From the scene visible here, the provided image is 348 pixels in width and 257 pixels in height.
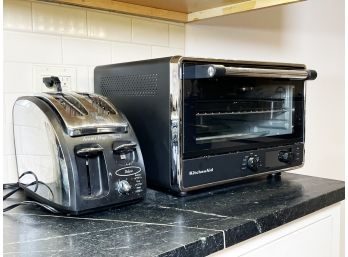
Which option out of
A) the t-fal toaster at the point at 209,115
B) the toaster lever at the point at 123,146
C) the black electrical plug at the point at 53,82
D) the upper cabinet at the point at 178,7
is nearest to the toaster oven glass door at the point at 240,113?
the t-fal toaster at the point at 209,115

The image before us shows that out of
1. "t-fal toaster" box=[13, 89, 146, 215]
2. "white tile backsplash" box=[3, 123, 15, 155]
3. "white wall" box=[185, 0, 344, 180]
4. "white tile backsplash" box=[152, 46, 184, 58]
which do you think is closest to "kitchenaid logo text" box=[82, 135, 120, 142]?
"t-fal toaster" box=[13, 89, 146, 215]

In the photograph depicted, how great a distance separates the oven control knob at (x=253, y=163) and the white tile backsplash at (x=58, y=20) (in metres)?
0.60

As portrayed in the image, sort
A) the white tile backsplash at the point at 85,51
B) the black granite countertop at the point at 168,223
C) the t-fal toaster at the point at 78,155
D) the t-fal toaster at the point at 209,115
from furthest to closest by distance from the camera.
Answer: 1. the white tile backsplash at the point at 85,51
2. the t-fal toaster at the point at 209,115
3. the t-fal toaster at the point at 78,155
4. the black granite countertop at the point at 168,223

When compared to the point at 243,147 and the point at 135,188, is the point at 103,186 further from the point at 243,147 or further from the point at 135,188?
the point at 243,147

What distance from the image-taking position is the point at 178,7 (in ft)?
4.39

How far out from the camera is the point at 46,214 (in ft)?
2.77

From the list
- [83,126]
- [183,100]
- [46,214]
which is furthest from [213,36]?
[46,214]

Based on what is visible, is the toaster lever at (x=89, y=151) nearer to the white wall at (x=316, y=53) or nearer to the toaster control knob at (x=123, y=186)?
the toaster control knob at (x=123, y=186)

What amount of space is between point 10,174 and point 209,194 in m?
0.53

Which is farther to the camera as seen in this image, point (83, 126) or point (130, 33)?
point (130, 33)

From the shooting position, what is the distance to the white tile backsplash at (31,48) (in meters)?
1.05

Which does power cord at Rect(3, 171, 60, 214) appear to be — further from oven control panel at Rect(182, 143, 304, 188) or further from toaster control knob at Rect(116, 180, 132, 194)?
oven control panel at Rect(182, 143, 304, 188)

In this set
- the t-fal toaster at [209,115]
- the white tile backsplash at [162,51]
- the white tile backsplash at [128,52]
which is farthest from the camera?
the white tile backsplash at [162,51]

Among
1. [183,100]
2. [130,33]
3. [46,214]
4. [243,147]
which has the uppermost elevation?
[130,33]
